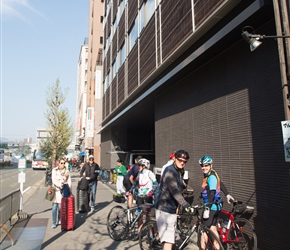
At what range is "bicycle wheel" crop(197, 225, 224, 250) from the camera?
4273 mm

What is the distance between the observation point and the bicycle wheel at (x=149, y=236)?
5066 millimetres

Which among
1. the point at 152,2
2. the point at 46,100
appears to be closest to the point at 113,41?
the point at 46,100

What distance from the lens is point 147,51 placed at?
38.9ft

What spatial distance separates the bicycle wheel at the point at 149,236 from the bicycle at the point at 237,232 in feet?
3.82

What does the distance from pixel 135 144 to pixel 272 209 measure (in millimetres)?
19817

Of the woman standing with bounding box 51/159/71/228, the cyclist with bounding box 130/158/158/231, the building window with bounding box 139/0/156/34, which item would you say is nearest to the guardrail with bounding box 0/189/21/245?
the woman standing with bounding box 51/159/71/228

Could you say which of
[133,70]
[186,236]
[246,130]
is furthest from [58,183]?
[133,70]

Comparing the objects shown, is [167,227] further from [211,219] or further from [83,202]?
[83,202]

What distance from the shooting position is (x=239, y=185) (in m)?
5.90

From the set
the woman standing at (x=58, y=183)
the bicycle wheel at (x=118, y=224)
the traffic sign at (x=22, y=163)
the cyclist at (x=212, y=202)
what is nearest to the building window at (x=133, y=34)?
the traffic sign at (x=22, y=163)

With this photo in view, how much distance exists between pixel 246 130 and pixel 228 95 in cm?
106

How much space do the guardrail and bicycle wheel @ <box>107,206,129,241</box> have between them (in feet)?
6.96

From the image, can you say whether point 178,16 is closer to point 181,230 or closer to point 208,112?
point 208,112

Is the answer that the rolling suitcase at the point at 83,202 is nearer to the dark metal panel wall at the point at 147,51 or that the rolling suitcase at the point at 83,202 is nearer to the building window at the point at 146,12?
the dark metal panel wall at the point at 147,51
